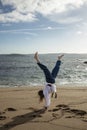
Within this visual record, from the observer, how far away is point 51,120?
7465 mm

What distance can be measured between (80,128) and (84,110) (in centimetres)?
195

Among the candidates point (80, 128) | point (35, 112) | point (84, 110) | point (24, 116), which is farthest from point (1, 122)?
point (84, 110)

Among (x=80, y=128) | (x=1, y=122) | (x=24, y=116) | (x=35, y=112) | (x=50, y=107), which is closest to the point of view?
(x=80, y=128)

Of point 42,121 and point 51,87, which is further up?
point 51,87

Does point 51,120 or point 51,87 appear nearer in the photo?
point 51,120

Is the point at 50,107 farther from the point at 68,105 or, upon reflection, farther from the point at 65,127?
the point at 65,127

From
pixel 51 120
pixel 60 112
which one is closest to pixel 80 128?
pixel 51 120

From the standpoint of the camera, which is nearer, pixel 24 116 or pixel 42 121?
pixel 42 121

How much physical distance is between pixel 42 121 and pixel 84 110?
185 centimetres

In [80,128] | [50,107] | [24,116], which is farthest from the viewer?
[50,107]

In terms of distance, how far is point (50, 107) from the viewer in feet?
30.4

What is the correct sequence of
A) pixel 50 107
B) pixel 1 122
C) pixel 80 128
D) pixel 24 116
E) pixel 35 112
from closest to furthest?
pixel 80 128 → pixel 1 122 → pixel 24 116 → pixel 35 112 → pixel 50 107

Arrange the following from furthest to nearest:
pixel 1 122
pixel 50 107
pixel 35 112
Answer: pixel 50 107
pixel 35 112
pixel 1 122

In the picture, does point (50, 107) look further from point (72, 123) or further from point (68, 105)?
point (72, 123)
